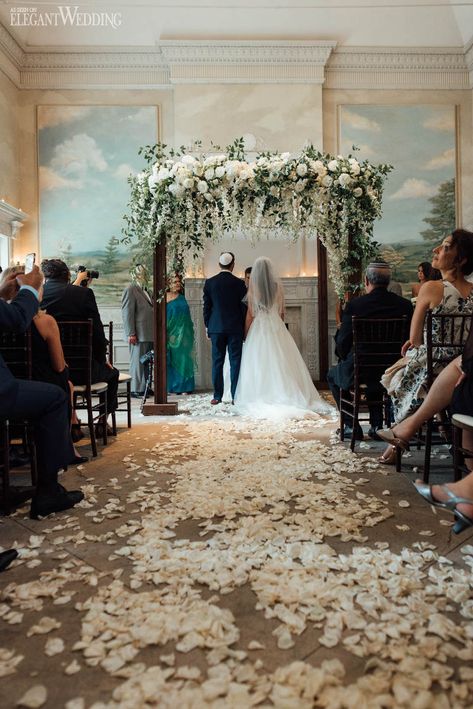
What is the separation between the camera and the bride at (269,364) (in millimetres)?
6336

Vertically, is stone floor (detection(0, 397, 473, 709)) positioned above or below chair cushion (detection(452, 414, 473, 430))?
below

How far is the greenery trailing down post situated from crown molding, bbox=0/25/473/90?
4292 millimetres

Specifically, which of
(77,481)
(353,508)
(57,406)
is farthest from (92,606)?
(77,481)

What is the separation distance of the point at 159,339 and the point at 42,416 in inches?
138

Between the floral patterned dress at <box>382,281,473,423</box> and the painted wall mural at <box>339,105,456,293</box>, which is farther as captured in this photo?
the painted wall mural at <box>339,105,456,293</box>

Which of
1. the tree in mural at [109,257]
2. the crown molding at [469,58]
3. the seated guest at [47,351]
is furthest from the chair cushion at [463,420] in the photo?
the crown molding at [469,58]

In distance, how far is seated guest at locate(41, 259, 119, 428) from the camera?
4453mm

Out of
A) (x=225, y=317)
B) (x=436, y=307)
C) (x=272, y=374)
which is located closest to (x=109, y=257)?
(x=225, y=317)

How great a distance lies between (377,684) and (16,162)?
981cm

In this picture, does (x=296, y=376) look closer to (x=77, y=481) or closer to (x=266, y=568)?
(x=77, y=481)

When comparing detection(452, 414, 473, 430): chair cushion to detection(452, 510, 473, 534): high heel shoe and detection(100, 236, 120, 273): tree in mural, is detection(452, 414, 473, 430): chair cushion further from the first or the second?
detection(100, 236, 120, 273): tree in mural

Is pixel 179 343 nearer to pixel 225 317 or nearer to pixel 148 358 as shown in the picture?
pixel 148 358

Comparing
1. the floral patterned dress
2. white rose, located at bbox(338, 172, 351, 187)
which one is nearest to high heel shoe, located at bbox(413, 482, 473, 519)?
the floral patterned dress

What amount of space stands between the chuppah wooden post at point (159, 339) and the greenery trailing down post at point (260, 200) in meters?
Answer: 0.13
